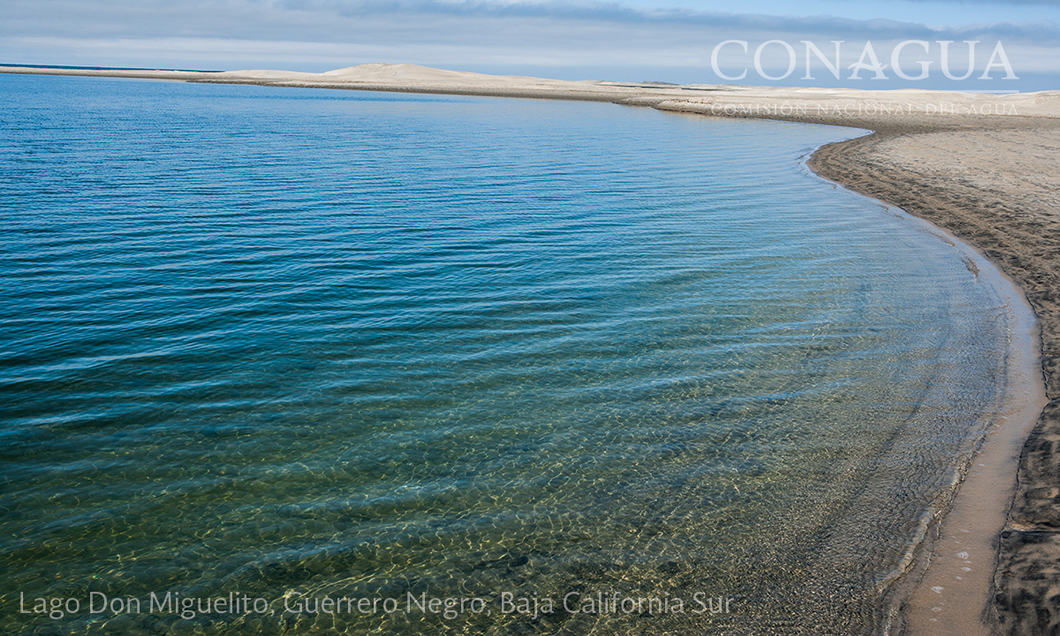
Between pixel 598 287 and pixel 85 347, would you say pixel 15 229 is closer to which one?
pixel 85 347

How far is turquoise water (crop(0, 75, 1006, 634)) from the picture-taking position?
6.69m

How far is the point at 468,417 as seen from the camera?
9836 mm

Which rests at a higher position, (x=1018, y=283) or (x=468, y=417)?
(x=1018, y=283)

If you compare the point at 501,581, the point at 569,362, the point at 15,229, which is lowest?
the point at 501,581

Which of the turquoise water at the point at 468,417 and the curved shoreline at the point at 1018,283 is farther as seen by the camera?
the turquoise water at the point at 468,417

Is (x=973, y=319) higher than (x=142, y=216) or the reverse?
the reverse

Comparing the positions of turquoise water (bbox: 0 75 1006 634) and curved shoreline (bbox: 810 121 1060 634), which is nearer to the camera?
curved shoreline (bbox: 810 121 1060 634)

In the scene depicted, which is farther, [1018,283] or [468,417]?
[1018,283]

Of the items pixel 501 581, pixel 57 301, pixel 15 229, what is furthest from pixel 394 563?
pixel 15 229

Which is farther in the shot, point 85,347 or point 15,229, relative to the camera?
point 15,229

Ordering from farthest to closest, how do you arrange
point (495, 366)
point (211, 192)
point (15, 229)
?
point (211, 192) < point (15, 229) < point (495, 366)

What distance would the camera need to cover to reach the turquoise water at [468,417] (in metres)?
6.69

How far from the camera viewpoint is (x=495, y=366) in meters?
11.5

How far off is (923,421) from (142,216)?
2258cm
